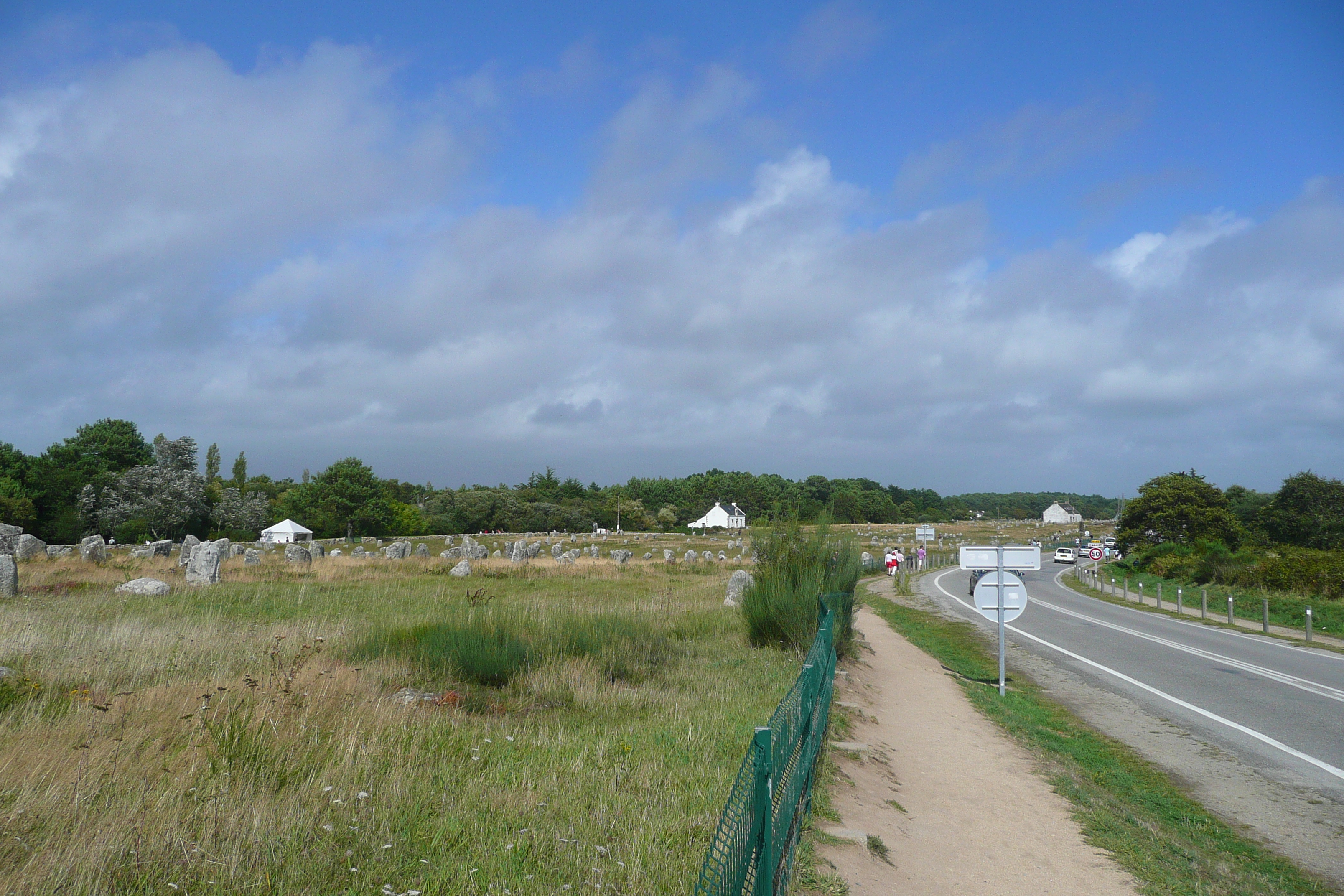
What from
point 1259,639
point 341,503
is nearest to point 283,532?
point 341,503

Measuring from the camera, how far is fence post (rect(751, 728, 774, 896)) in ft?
10.2

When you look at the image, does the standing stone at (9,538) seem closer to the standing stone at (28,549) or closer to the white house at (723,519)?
the standing stone at (28,549)

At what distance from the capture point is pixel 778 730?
3.97 m

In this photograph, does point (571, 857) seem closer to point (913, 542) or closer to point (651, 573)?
point (651, 573)

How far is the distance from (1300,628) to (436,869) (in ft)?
89.0

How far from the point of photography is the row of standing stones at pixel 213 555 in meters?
17.2

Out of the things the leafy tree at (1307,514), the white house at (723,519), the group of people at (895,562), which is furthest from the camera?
the white house at (723,519)

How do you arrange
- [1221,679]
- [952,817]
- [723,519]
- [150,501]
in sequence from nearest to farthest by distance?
[952,817] < [1221,679] < [150,501] < [723,519]

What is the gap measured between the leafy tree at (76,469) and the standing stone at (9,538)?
28.1 metres

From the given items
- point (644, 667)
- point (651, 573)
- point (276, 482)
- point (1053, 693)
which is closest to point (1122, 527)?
point (651, 573)

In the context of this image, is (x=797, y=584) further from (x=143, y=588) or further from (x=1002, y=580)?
(x=143, y=588)

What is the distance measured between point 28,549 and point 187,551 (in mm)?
5665

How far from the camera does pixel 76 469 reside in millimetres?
57875

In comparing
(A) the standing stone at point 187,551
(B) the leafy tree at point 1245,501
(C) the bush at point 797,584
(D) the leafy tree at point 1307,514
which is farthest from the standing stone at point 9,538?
(B) the leafy tree at point 1245,501
